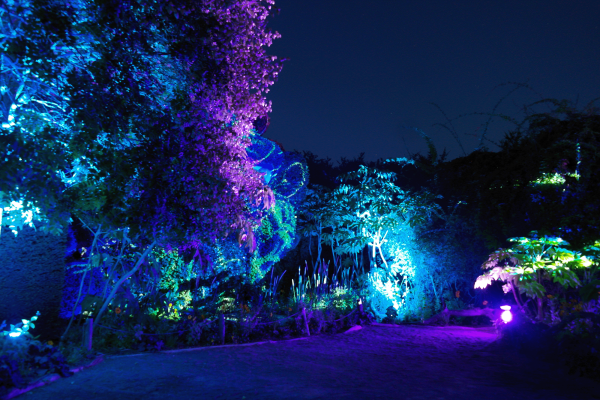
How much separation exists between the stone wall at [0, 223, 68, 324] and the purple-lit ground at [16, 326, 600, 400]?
5.31 ft

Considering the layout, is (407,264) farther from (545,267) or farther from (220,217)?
(220,217)

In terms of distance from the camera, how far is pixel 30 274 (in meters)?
6.45

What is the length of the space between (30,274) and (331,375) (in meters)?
5.01

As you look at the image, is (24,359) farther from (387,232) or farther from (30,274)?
(387,232)

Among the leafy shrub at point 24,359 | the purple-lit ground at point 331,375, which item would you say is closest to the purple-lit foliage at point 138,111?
the leafy shrub at point 24,359

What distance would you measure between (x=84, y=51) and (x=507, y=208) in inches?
319

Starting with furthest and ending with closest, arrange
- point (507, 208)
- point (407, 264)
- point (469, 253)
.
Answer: point (407, 264) < point (469, 253) < point (507, 208)

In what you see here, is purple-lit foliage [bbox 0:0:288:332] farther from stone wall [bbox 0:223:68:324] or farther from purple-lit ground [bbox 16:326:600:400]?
purple-lit ground [bbox 16:326:600:400]

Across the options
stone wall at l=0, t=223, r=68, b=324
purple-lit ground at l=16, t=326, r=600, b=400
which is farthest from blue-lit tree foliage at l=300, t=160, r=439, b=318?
stone wall at l=0, t=223, r=68, b=324

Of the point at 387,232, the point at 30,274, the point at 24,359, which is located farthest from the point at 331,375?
the point at 387,232

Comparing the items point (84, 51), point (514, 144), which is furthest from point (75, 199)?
point (514, 144)

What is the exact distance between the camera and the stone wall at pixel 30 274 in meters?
6.22

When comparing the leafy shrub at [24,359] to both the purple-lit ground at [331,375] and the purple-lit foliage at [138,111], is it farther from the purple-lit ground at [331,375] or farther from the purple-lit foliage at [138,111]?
the purple-lit foliage at [138,111]

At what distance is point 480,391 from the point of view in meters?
4.42
